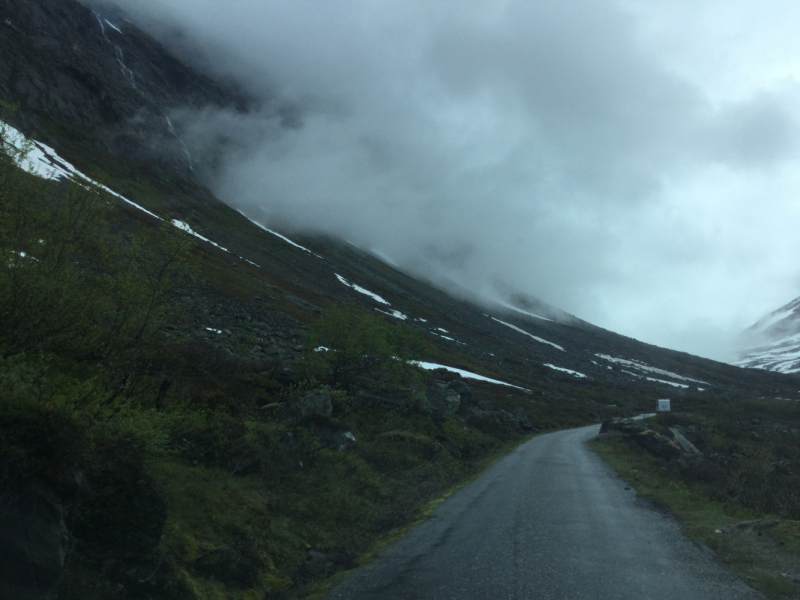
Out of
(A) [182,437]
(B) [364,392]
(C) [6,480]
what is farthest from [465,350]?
(C) [6,480]

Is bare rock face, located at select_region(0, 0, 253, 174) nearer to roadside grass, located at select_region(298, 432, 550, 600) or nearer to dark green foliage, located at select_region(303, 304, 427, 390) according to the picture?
dark green foliage, located at select_region(303, 304, 427, 390)

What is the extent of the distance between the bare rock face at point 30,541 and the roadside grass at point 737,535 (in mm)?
9328

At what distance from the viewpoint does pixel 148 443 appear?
7535 mm

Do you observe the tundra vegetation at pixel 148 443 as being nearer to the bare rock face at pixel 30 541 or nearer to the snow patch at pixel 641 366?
the bare rock face at pixel 30 541

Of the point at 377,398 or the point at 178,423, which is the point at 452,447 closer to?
the point at 377,398

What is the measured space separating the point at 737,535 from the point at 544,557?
15.5 feet

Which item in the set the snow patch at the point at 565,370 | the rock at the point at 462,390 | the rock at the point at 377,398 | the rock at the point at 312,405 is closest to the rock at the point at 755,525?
the rock at the point at 312,405

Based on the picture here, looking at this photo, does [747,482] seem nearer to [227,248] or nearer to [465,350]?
[465,350]

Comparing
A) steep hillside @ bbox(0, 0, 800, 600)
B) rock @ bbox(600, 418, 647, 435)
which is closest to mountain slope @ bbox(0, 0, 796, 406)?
steep hillside @ bbox(0, 0, 800, 600)

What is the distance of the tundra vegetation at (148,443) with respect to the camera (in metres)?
5.88

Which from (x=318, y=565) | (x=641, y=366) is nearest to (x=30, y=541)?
(x=318, y=565)

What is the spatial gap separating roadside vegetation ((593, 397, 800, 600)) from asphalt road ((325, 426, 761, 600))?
56 centimetres

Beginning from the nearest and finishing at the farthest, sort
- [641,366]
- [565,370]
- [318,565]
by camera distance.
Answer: [318,565]
[565,370]
[641,366]

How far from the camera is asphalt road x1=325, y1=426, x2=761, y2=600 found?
24.2ft
